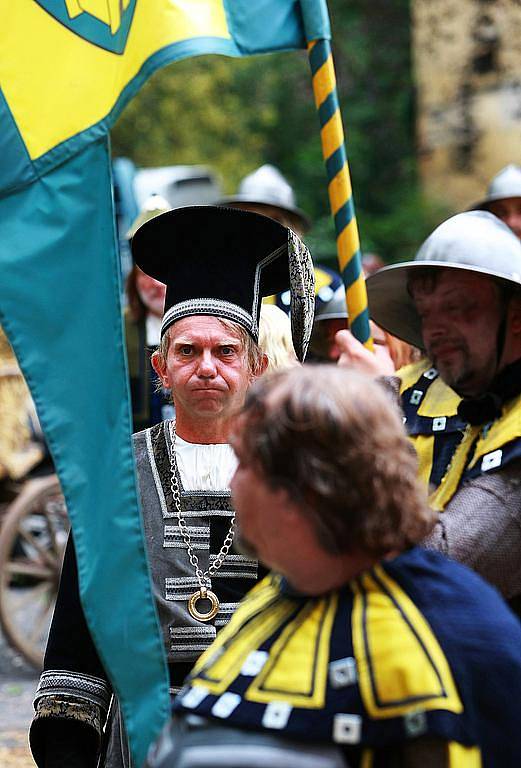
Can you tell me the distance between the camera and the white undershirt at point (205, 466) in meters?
2.62

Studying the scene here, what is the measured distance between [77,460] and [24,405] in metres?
6.04

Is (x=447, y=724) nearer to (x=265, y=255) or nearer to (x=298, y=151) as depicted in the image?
(x=265, y=255)

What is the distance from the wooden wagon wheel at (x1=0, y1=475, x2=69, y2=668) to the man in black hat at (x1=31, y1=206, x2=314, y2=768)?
14.5 feet

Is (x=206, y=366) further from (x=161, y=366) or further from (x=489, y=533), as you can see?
(x=489, y=533)

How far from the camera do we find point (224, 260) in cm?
269

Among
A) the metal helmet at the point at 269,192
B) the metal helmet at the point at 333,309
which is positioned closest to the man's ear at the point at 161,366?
the metal helmet at the point at 333,309

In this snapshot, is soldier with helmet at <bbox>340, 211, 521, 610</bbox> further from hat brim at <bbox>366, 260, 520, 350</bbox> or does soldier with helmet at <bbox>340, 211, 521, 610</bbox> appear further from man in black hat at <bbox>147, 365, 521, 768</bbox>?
man in black hat at <bbox>147, 365, 521, 768</bbox>

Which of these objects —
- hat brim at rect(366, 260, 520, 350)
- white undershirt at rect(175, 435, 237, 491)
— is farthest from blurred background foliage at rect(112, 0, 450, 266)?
white undershirt at rect(175, 435, 237, 491)

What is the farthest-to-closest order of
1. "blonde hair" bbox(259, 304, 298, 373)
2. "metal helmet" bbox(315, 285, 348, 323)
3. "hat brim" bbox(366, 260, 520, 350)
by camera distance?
"metal helmet" bbox(315, 285, 348, 323) < "hat brim" bbox(366, 260, 520, 350) < "blonde hair" bbox(259, 304, 298, 373)

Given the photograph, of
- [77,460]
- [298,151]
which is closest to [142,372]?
[77,460]

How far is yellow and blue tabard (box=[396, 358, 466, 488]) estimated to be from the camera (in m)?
2.89

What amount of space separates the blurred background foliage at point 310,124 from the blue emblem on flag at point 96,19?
1651 centimetres

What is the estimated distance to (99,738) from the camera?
8.30 ft

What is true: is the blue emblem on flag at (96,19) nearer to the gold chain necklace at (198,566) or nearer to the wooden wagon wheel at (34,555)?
the gold chain necklace at (198,566)
